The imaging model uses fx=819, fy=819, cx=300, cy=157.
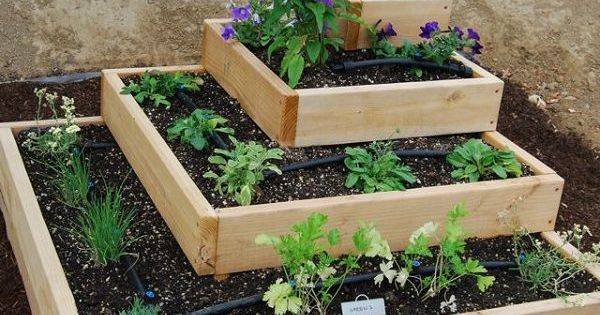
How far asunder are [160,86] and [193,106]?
0.24m

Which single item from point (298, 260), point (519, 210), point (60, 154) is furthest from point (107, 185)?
point (519, 210)

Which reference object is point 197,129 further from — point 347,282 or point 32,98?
point 32,98

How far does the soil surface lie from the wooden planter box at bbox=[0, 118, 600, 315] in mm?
343

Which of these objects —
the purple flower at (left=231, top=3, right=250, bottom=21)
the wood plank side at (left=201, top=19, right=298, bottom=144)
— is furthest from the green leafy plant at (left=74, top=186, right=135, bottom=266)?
the purple flower at (left=231, top=3, right=250, bottom=21)

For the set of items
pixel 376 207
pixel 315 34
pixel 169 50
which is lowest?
pixel 169 50

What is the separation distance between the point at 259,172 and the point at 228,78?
0.87 m

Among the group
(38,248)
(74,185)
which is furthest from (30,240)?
(74,185)

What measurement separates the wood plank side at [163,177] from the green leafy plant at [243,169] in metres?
0.12

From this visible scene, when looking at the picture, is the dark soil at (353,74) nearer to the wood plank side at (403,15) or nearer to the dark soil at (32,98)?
the wood plank side at (403,15)

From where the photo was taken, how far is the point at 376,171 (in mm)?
3266

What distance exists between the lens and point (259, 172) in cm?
313

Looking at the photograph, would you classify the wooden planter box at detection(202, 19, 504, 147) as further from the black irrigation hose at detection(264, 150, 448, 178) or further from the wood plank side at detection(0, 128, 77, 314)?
the wood plank side at detection(0, 128, 77, 314)

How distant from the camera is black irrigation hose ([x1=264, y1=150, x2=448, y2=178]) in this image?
3289 mm

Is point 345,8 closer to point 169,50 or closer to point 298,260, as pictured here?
point 298,260
